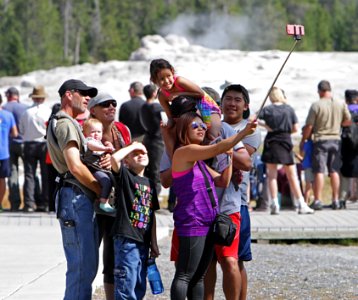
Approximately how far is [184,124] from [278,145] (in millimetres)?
8404

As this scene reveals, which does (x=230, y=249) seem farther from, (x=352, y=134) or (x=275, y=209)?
(x=352, y=134)

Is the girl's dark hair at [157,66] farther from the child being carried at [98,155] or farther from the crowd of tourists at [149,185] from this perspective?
the child being carried at [98,155]

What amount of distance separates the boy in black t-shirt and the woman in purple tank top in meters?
0.21

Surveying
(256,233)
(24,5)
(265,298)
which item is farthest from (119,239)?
(24,5)

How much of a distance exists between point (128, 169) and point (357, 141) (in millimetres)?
9890

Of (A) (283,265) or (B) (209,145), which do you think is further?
(A) (283,265)

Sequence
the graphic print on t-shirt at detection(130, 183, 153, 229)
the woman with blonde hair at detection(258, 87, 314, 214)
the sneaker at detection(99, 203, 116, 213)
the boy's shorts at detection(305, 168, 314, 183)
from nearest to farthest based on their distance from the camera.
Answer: the sneaker at detection(99, 203, 116, 213) < the graphic print on t-shirt at detection(130, 183, 153, 229) < the woman with blonde hair at detection(258, 87, 314, 214) < the boy's shorts at detection(305, 168, 314, 183)

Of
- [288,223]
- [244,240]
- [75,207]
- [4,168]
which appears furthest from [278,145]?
[75,207]

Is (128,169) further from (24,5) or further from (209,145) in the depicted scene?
(24,5)

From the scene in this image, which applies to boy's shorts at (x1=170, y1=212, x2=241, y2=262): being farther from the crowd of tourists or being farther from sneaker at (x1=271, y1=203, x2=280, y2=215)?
sneaker at (x1=271, y1=203, x2=280, y2=215)

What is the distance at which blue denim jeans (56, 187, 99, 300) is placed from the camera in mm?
7711

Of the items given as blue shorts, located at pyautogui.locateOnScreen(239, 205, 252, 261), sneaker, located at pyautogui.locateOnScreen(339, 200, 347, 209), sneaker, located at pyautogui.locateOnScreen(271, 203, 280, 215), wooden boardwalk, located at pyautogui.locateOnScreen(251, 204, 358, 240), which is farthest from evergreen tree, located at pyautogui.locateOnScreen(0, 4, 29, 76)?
blue shorts, located at pyautogui.locateOnScreen(239, 205, 252, 261)

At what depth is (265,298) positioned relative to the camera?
32.7 feet

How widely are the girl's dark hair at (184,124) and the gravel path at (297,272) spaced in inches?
94.6
